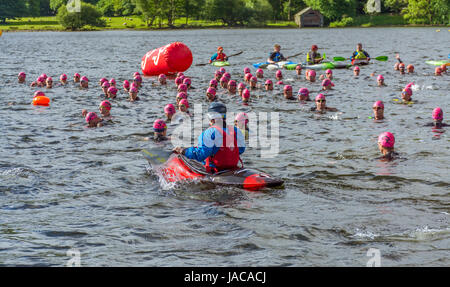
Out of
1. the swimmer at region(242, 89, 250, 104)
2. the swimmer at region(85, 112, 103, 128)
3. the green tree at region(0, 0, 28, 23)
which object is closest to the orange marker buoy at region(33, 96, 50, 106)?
the swimmer at region(85, 112, 103, 128)

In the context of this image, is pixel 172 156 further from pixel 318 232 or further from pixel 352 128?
pixel 352 128

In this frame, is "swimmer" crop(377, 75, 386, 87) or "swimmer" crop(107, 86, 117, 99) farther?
"swimmer" crop(377, 75, 386, 87)

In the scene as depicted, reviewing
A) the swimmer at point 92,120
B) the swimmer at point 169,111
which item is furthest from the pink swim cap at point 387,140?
the swimmer at point 92,120

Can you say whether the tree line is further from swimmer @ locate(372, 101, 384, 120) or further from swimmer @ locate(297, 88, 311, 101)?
swimmer @ locate(372, 101, 384, 120)

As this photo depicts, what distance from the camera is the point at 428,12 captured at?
10469 centimetres

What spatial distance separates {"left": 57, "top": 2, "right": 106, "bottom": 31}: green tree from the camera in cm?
10644

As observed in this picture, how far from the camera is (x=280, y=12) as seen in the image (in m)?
125

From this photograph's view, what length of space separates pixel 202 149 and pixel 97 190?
7.88ft

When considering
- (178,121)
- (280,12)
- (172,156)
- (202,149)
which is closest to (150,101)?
(178,121)

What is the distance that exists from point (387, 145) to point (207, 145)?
15.3ft

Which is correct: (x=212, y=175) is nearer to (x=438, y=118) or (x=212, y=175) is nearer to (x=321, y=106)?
(x=438, y=118)

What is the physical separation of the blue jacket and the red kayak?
1.03 feet

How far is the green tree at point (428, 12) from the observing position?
10162 centimetres

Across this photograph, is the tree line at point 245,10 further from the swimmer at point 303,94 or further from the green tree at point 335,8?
the swimmer at point 303,94
